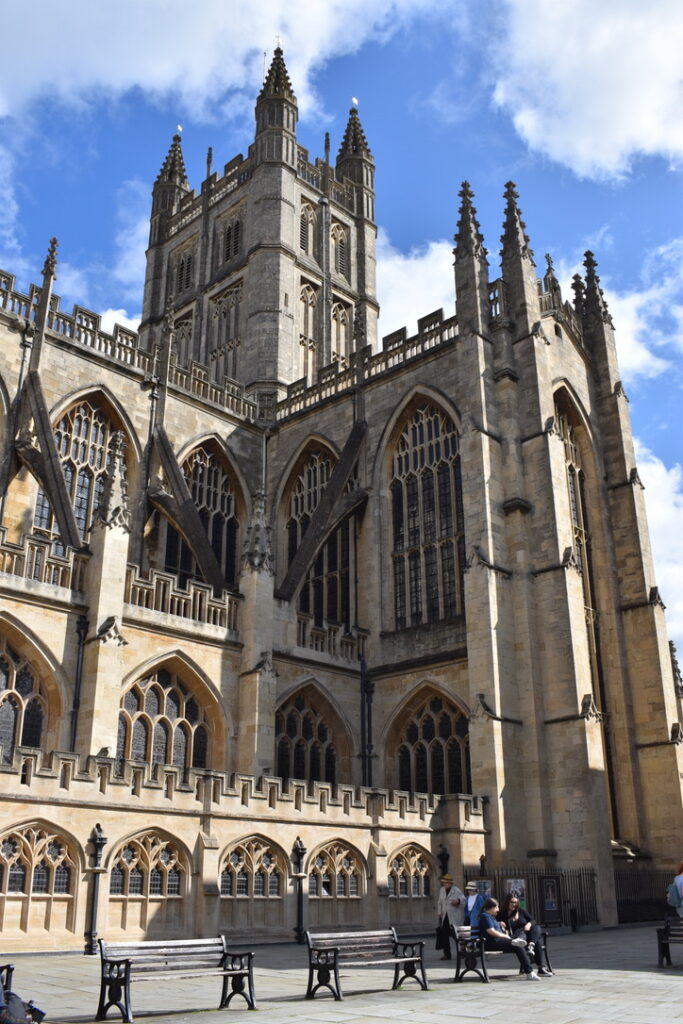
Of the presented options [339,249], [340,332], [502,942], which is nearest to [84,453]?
[340,332]

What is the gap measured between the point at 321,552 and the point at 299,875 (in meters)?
13.5

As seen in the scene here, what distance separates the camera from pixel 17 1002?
20.6 ft

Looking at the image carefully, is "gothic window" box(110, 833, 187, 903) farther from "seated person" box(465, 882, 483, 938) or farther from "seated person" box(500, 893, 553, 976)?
"seated person" box(500, 893, 553, 976)

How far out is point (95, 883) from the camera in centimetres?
1418

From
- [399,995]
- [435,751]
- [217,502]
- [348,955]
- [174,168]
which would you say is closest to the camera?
[399,995]

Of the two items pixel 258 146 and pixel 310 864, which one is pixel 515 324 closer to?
pixel 310 864

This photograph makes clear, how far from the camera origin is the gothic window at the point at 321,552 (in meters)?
28.3

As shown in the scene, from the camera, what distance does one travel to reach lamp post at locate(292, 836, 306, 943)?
16719mm

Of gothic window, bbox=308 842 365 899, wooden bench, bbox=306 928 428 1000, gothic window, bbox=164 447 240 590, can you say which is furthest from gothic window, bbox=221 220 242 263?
wooden bench, bbox=306 928 428 1000

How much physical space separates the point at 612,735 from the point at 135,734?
12881 millimetres

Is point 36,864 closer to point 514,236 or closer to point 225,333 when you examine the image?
point 514,236

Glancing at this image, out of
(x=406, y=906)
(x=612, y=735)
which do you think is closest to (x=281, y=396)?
(x=612, y=735)

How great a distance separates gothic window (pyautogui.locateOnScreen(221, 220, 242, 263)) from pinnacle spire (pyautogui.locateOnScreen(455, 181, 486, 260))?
50.7 ft

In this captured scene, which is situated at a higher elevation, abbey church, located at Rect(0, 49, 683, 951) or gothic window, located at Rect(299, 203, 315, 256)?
gothic window, located at Rect(299, 203, 315, 256)
